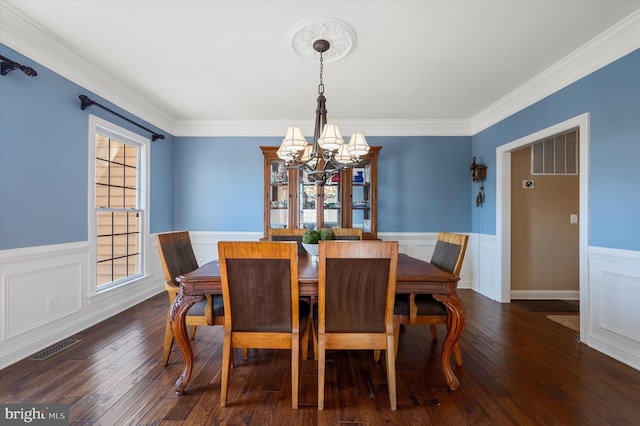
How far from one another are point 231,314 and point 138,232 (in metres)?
2.73

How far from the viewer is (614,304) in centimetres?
225

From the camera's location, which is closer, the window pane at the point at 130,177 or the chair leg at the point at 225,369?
the chair leg at the point at 225,369

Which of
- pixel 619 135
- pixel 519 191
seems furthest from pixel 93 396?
pixel 519 191

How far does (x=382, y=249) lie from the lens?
5.09ft

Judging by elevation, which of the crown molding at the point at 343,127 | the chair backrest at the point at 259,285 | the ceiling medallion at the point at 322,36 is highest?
the ceiling medallion at the point at 322,36

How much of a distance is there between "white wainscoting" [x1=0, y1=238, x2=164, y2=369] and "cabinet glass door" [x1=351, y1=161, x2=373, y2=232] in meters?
3.04

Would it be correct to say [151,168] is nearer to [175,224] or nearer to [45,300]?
[175,224]

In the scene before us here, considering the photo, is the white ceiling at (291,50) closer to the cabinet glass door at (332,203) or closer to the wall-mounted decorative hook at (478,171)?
the wall-mounted decorative hook at (478,171)

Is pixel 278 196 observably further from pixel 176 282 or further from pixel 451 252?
pixel 451 252

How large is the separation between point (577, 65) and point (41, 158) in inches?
181

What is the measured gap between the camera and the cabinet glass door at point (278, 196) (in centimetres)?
402

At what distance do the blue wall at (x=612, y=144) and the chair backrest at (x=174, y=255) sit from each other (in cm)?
340

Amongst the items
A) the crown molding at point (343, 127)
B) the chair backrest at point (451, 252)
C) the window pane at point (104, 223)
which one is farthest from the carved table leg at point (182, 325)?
the crown molding at point (343, 127)

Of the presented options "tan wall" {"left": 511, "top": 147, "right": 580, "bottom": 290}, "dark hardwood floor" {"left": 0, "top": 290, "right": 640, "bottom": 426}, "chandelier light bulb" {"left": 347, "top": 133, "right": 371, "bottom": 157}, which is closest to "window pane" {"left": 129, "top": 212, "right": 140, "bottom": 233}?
"dark hardwood floor" {"left": 0, "top": 290, "right": 640, "bottom": 426}
